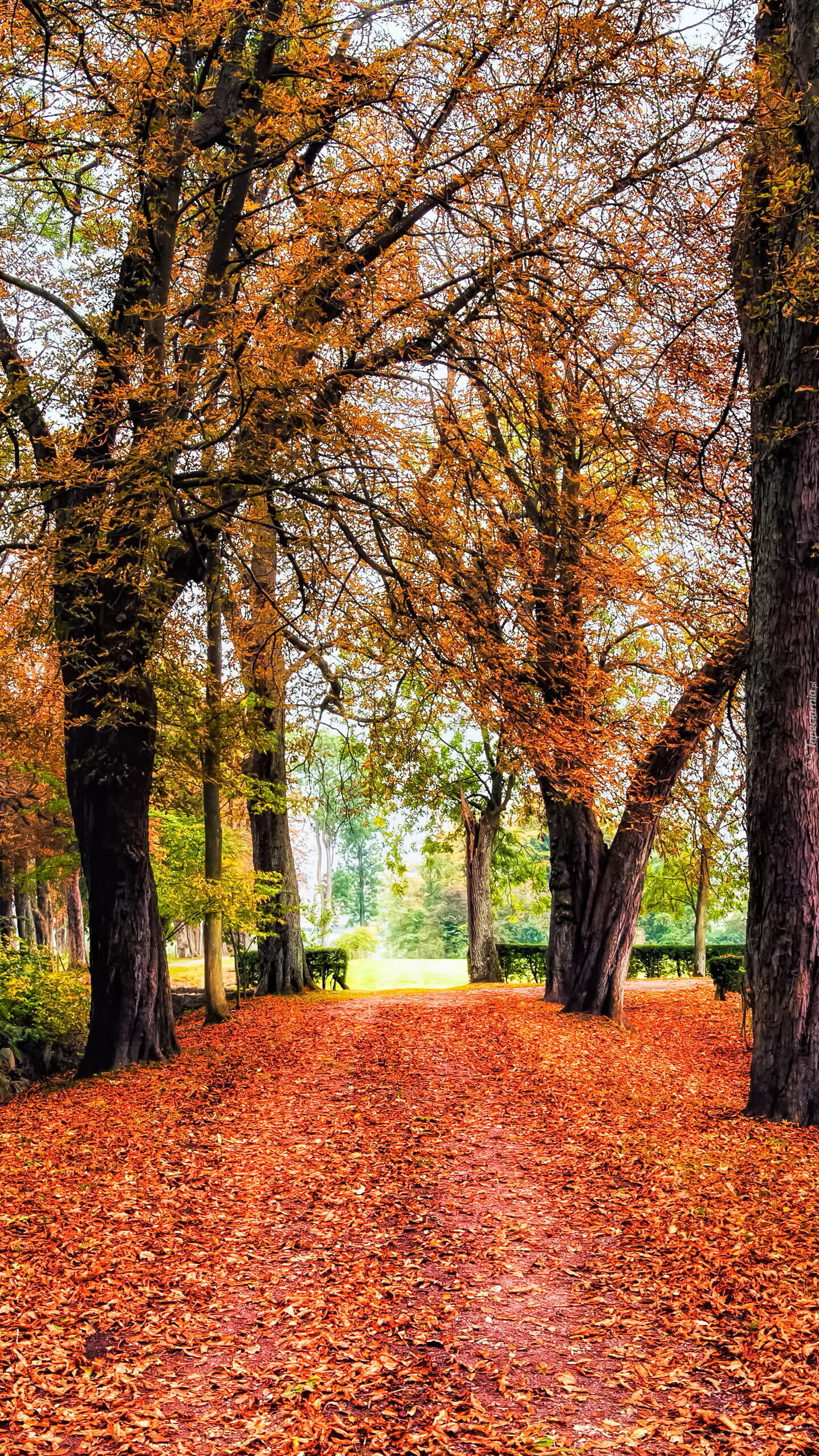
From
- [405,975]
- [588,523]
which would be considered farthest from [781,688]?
[405,975]

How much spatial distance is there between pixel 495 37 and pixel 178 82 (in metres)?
2.75

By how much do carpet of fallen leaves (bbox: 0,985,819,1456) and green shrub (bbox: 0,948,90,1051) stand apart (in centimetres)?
262

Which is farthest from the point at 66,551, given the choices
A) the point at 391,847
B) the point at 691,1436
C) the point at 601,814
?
the point at 391,847

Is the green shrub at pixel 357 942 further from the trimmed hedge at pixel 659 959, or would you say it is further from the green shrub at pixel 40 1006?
the green shrub at pixel 40 1006

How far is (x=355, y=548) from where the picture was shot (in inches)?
317

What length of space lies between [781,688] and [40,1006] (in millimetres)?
9010

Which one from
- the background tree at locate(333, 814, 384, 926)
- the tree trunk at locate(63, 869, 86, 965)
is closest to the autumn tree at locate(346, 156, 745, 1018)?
the tree trunk at locate(63, 869, 86, 965)

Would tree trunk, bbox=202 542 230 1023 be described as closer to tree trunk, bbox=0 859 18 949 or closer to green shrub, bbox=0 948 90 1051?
green shrub, bbox=0 948 90 1051

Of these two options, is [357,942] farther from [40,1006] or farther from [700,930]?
[40,1006]

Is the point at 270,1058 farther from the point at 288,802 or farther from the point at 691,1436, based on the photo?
A: the point at 691,1436

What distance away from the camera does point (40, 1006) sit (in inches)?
433

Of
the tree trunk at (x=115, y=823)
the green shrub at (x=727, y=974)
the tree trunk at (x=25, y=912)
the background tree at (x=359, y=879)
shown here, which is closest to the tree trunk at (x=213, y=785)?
the tree trunk at (x=115, y=823)

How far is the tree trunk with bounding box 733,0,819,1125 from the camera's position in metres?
6.65

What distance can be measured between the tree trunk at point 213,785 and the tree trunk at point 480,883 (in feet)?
27.1
